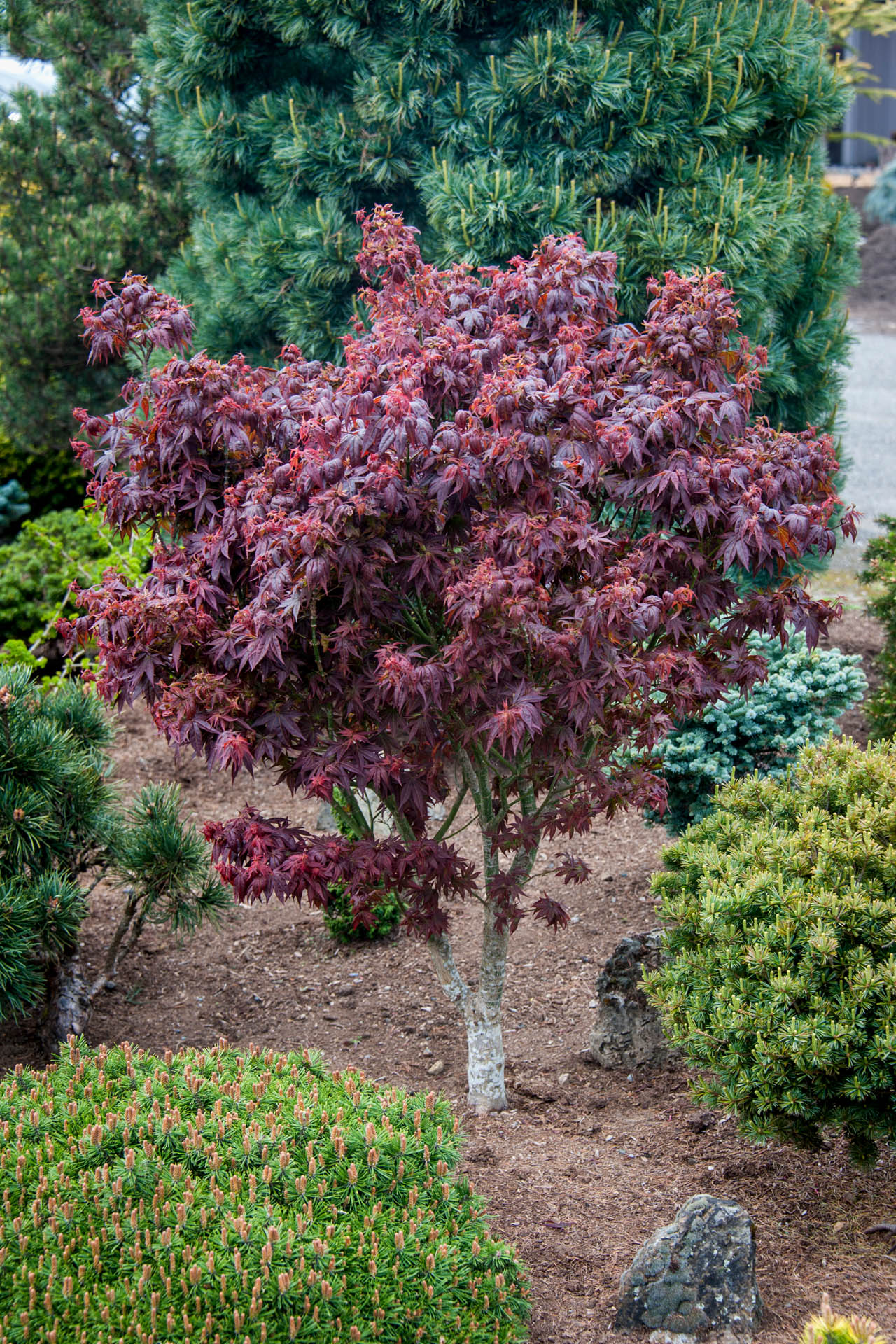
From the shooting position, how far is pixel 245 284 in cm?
638

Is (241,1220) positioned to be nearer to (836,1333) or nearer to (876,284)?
(836,1333)

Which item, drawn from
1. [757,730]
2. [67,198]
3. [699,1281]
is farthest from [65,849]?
[67,198]

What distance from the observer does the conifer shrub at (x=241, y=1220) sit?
8.00ft

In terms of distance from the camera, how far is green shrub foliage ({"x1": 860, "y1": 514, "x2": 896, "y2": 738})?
6.10m

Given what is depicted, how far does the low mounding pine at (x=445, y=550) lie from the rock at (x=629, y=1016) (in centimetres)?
58

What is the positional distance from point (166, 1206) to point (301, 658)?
1544 millimetres

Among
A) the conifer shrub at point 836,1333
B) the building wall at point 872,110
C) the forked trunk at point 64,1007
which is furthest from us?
the building wall at point 872,110

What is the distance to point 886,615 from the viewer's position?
6387 mm

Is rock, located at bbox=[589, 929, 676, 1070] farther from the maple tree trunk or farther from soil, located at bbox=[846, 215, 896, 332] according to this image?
soil, located at bbox=[846, 215, 896, 332]

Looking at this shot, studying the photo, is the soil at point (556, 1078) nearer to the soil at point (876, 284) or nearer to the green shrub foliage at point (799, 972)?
the green shrub foliage at point (799, 972)

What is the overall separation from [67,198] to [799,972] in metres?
8.51

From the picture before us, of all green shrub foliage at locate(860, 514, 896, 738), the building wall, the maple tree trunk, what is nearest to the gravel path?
green shrub foliage at locate(860, 514, 896, 738)

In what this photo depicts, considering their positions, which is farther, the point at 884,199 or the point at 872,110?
the point at 872,110

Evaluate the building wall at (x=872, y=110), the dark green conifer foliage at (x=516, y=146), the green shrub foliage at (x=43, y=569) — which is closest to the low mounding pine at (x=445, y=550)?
the dark green conifer foliage at (x=516, y=146)
